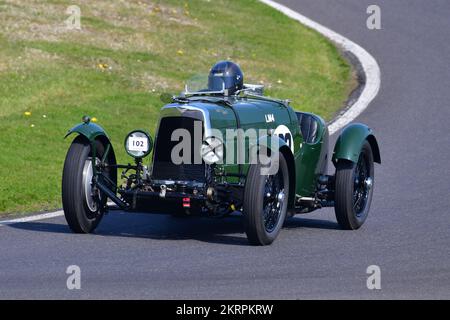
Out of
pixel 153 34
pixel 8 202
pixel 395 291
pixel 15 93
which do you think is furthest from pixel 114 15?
pixel 395 291

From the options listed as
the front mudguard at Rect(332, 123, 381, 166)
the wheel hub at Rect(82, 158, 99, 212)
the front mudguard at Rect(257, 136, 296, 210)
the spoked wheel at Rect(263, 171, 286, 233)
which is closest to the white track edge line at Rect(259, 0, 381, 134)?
the front mudguard at Rect(332, 123, 381, 166)

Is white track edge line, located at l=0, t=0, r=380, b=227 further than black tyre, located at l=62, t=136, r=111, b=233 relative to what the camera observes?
Yes

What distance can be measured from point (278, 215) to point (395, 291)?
234 cm

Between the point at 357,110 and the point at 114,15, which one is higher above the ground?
the point at 114,15

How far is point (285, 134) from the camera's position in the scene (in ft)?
35.8

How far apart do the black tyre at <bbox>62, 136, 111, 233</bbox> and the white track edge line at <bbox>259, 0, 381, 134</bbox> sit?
7011mm

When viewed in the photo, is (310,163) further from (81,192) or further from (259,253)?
(81,192)

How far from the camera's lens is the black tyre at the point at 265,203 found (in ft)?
31.2

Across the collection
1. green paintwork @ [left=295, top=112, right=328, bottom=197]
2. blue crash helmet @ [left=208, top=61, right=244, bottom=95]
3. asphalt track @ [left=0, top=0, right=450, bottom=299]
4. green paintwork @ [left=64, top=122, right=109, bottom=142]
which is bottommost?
asphalt track @ [left=0, top=0, right=450, bottom=299]

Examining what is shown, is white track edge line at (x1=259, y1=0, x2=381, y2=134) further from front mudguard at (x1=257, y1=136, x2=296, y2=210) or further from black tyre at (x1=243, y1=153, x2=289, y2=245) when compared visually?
black tyre at (x1=243, y1=153, x2=289, y2=245)

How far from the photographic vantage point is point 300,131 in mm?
11320

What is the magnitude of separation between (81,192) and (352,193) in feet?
8.93

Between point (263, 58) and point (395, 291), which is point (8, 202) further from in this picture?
point (263, 58)

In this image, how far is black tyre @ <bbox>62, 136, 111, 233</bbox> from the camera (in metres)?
10.0
